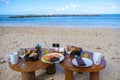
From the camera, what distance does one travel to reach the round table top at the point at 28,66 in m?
1.74

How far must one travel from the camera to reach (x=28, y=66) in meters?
1.78

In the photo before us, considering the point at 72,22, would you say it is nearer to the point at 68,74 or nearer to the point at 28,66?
the point at 68,74

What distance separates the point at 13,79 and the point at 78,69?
1.25m

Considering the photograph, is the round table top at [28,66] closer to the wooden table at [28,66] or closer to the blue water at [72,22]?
the wooden table at [28,66]

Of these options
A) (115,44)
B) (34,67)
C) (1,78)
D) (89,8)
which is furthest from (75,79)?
(89,8)

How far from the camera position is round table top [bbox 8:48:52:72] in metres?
1.74

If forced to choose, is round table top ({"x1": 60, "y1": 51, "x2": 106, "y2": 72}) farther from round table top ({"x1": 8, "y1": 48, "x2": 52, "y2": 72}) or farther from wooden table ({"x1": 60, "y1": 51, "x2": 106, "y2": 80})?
round table top ({"x1": 8, "y1": 48, "x2": 52, "y2": 72})

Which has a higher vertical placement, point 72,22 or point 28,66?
point 72,22

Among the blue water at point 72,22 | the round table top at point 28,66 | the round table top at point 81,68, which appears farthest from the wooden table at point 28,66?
the blue water at point 72,22

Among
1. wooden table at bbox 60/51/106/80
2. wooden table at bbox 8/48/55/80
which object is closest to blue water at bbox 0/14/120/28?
wooden table at bbox 60/51/106/80

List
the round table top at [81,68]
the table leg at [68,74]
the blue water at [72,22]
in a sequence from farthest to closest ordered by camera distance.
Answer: the blue water at [72,22], the table leg at [68,74], the round table top at [81,68]

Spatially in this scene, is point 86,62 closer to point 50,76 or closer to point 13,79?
point 50,76

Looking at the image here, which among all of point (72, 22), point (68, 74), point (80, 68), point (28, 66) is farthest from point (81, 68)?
point (72, 22)

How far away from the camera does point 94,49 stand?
375cm
